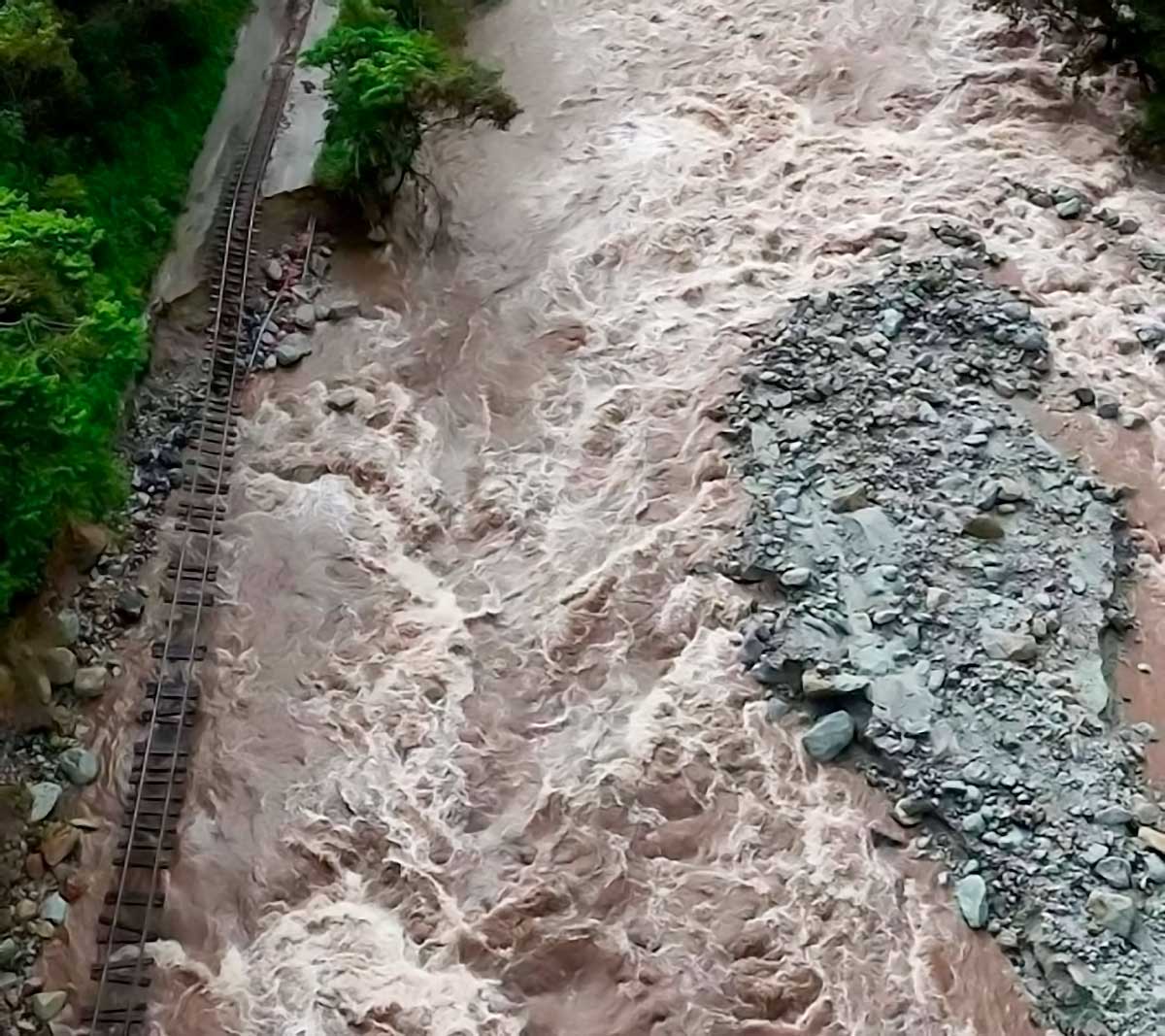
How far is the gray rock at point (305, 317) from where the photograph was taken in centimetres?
2025

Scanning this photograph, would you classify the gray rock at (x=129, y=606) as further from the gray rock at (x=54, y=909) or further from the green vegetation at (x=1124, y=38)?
the green vegetation at (x=1124, y=38)

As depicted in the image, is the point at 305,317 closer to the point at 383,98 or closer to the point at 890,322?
the point at 383,98

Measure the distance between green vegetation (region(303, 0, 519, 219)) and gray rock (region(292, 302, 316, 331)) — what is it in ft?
8.09

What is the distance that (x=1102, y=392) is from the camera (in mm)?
18141

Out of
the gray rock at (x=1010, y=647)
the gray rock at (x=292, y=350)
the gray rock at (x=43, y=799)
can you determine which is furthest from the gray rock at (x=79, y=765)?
the gray rock at (x=1010, y=647)

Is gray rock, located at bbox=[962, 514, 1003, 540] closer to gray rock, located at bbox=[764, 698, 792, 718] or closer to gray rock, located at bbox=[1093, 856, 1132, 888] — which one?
gray rock, located at bbox=[764, 698, 792, 718]

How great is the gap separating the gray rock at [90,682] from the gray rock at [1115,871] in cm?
1221

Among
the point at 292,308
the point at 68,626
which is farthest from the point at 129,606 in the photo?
the point at 292,308

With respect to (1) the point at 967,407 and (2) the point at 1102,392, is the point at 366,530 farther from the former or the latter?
(2) the point at 1102,392

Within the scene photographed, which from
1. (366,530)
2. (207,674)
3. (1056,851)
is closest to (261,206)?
(366,530)

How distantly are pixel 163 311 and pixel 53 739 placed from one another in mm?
7921

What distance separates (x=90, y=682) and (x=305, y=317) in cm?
737

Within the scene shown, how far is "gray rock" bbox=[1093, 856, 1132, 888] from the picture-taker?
1323 centimetres

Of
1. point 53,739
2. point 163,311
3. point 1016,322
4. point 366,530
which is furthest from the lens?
point 163,311
